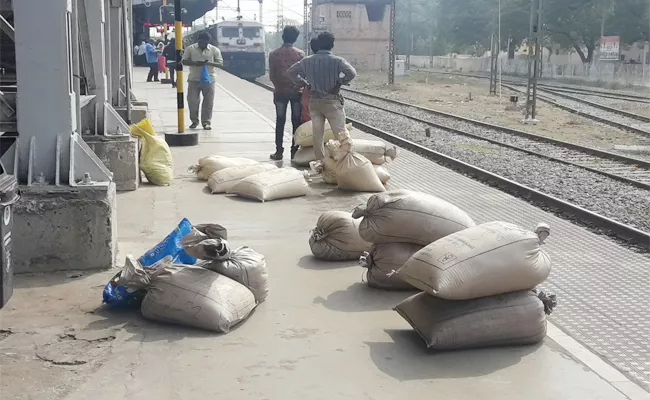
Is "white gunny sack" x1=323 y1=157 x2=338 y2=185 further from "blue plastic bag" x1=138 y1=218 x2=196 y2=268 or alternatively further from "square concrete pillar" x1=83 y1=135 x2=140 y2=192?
"blue plastic bag" x1=138 y1=218 x2=196 y2=268

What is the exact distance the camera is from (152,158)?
30.2 feet

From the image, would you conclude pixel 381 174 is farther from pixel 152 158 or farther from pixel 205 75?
pixel 205 75

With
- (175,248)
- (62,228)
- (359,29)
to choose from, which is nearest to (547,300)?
(175,248)

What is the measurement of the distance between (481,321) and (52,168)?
10.6 ft

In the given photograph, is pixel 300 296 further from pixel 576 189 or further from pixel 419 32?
pixel 419 32

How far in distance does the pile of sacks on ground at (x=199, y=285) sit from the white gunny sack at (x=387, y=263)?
2.59 feet

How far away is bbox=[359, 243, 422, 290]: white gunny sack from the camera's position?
530 cm

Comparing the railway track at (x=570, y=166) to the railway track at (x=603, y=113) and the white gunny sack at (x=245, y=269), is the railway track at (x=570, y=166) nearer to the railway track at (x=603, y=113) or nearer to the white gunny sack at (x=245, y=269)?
the railway track at (x=603, y=113)

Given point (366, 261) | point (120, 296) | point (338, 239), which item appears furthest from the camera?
point (338, 239)

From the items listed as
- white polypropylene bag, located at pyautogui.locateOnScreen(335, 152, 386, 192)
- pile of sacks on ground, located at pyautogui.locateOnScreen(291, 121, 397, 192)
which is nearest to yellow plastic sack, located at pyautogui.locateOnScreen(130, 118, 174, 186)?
pile of sacks on ground, located at pyautogui.locateOnScreen(291, 121, 397, 192)

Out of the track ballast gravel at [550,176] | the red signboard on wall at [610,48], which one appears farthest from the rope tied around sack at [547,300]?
the red signboard on wall at [610,48]

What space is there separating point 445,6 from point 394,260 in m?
69.6

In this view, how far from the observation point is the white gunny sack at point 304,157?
1062 centimetres

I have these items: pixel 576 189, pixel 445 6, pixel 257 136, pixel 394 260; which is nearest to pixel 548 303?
pixel 394 260
